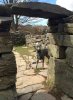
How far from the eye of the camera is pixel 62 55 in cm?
521

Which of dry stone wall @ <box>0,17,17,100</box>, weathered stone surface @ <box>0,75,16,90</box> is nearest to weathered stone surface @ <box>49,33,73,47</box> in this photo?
dry stone wall @ <box>0,17,17,100</box>

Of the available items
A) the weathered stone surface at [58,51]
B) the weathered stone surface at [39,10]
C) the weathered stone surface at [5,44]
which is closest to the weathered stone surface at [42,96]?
the weathered stone surface at [58,51]

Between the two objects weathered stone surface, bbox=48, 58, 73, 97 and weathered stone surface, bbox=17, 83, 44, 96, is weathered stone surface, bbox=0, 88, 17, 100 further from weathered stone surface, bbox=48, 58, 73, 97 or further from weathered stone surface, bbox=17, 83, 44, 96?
weathered stone surface, bbox=48, 58, 73, 97

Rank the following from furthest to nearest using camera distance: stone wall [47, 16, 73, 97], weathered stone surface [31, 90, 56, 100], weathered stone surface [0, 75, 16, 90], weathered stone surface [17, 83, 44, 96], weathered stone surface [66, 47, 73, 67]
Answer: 1. weathered stone surface [17, 83, 44, 96]
2. weathered stone surface [31, 90, 56, 100]
3. stone wall [47, 16, 73, 97]
4. weathered stone surface [66, 47, 73, 67]
5. weathered stone surface [0, 75, 16, 90]

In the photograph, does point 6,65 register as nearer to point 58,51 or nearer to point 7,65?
point 7,65

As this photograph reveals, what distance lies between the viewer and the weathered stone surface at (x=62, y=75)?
15.7 feet

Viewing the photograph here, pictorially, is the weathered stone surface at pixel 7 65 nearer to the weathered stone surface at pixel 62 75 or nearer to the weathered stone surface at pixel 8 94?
the weathered stone surface at pixel 8 94

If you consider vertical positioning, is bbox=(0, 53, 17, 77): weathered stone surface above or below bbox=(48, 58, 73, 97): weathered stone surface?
above

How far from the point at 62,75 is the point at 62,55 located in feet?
1.56

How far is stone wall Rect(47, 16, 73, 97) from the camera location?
473 cm

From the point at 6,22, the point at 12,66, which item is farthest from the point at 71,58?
the point at 6,22

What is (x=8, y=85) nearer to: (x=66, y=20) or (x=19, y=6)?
(x=19, y=6)

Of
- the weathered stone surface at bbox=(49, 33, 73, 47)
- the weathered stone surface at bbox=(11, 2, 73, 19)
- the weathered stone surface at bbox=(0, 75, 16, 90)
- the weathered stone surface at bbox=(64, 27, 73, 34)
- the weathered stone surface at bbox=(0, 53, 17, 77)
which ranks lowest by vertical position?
the weathered stone surface at bbox=(0, 75, 16, 90)

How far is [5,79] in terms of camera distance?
4.13 meters
